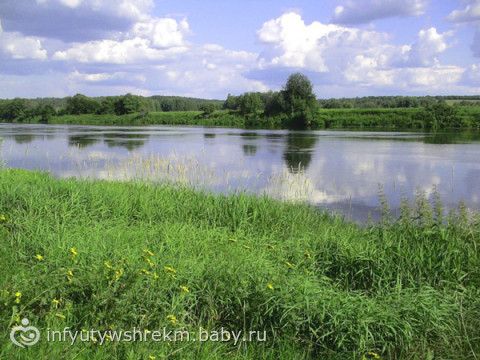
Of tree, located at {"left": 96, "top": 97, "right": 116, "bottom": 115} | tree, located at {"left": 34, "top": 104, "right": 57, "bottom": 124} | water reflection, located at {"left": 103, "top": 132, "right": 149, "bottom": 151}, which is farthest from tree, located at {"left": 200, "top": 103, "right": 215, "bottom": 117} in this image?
water reflection, located at {"left": 103, "top": 132, "right": 149, "bottom": 151}

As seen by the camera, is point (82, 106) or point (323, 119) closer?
point (323, 119)

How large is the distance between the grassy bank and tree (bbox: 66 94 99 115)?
401 ft

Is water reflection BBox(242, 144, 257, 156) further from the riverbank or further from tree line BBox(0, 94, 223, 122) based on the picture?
tree line BBox(0, 94, 223, 122)

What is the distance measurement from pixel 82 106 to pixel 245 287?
127 m

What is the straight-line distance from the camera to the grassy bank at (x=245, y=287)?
4031mm

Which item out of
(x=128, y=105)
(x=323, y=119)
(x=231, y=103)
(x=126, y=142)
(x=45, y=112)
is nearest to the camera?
(x=126, y=142)

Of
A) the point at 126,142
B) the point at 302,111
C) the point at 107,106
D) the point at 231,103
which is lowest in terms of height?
the point at 126,142

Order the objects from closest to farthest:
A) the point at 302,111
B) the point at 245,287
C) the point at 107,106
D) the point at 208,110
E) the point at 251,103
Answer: the point at 245,287 → the point at 302,111 → the point at 251,103 → the point at 208,110 → the point at 107,106

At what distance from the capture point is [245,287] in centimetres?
470

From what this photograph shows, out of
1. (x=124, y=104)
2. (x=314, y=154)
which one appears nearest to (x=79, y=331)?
(x=314, y=154)

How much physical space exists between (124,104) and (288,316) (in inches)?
4632

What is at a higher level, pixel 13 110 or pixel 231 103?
pixel 231 103

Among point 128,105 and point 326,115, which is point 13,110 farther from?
point 326,115

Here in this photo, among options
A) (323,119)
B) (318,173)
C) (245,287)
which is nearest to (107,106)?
(323,119)
